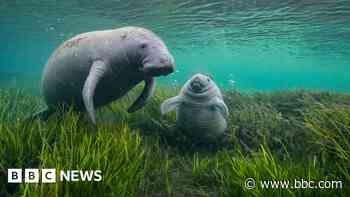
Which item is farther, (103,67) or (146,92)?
(146,92)

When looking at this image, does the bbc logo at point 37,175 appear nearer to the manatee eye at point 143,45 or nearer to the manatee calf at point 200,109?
the manatee eye at point 143,45

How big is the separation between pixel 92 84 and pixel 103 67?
1.26ft

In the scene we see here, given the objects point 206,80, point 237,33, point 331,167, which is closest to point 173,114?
point 206,80

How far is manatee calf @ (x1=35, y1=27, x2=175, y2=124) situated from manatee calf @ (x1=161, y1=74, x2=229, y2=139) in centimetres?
67

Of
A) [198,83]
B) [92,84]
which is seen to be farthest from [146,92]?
[92,84]

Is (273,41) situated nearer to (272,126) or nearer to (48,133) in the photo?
(272,126)

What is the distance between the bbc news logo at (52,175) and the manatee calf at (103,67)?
167 centimetres

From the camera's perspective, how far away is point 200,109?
5.59 meters

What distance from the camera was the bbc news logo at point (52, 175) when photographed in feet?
8.31

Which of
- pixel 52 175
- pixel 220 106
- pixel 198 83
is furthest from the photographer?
pixel 220 106

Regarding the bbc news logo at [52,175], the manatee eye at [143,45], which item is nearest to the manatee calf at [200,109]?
the manatee eye at [143,45]

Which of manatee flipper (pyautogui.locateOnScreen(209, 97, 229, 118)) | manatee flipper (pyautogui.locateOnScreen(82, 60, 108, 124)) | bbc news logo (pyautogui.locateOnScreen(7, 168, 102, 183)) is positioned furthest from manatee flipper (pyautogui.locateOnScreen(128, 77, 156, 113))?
bbc news logo (pyautogui.locateOnScreen(7, 168, 102, 183))

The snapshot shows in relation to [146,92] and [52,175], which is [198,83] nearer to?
[146,92]

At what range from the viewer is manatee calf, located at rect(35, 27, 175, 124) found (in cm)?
455
